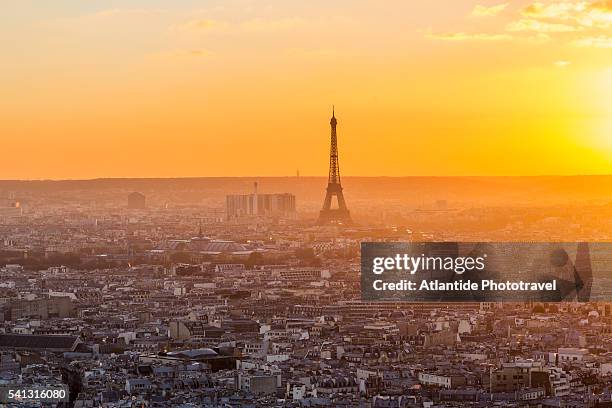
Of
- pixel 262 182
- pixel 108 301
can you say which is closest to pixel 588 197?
pixel 262 182

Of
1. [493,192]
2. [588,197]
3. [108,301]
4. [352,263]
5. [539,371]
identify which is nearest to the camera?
[539,371]

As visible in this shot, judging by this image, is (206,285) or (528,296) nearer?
(528,296)

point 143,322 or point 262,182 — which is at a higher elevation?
point 262,182

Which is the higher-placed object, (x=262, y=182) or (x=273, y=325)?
(x=262, y=182)

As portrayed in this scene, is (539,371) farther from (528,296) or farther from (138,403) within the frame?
(528,296)

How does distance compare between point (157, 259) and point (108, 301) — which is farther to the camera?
point (157, 259)

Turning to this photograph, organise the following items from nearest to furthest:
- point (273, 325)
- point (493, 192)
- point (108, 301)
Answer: point (273, 325)
point (108, 301)
point (493, 192)

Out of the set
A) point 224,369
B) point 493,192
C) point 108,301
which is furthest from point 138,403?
point 493,192

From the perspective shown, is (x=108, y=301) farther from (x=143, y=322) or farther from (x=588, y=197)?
(x=588, y=197)

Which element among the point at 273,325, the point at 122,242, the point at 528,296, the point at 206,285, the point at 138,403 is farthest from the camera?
the point at 122,242

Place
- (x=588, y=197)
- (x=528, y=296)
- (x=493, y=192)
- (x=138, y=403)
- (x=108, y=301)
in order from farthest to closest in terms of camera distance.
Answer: (x=493, y=192) < (x=588, y=197) < (x=108, y=301) < (x=528, y=296) < (x=138, y=403)
